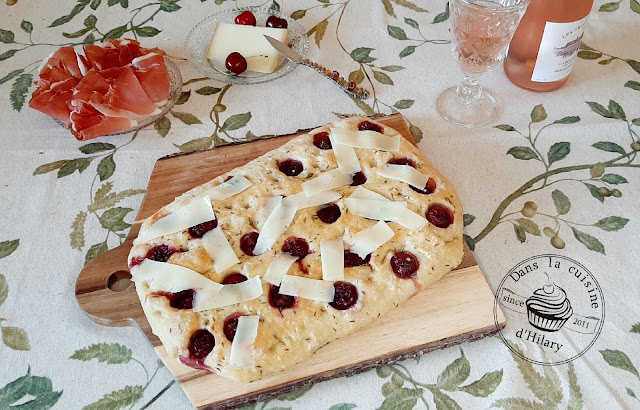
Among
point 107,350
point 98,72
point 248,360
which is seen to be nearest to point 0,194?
point 98,72

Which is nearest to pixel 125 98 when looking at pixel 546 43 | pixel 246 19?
pixel 246 19

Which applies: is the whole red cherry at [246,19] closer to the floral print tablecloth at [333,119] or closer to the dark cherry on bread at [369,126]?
the floral print tablecloth at [333,119]

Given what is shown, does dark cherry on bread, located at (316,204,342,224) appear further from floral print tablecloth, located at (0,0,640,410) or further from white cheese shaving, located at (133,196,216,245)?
floral print tablecloth, located at (0,0,640,410)

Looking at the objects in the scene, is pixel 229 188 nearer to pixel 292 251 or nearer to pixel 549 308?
pixel 292 251

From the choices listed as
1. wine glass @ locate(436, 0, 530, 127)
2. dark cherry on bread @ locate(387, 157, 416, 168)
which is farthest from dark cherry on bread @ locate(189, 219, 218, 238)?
wine glass @ locate(436, 0, 530, 127)

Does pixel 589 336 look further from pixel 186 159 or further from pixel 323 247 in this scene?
pixel 186 159

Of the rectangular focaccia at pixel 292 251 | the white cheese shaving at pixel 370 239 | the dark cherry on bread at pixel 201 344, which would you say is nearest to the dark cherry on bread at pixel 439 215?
the rectangular focaccia at pixel 292 251
